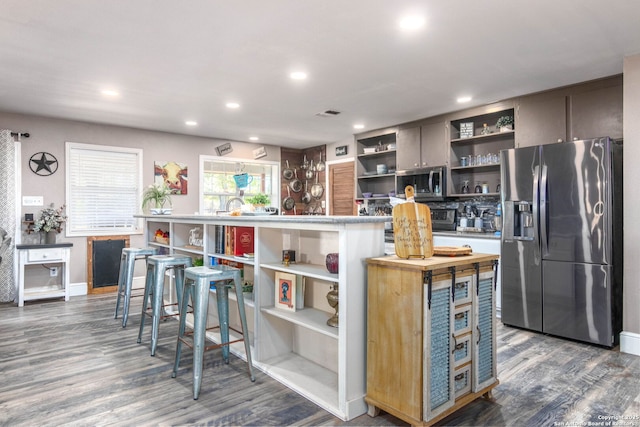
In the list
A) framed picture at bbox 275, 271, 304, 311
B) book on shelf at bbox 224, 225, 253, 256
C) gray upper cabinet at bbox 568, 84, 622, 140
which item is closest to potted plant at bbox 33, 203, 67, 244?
book on shelf at bbox 224, 225, 253, 256

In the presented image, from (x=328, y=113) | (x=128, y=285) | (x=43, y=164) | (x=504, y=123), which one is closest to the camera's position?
(x=128, y=285)

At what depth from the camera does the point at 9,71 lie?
3580 mm

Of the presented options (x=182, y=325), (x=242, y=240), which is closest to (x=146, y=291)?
(x=182, y=325)

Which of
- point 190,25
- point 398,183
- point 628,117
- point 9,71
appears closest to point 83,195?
point 9,71

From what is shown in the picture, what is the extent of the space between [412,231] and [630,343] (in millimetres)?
2512

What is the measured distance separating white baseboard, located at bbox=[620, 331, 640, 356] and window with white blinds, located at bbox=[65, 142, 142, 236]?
240 inches

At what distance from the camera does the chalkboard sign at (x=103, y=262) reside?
18.6ft

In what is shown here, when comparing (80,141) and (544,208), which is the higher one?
(80,141)

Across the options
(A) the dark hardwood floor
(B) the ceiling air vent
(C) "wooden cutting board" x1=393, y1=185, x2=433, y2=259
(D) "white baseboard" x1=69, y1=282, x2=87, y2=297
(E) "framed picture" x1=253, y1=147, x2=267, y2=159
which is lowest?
(A) the dark hardwood floor

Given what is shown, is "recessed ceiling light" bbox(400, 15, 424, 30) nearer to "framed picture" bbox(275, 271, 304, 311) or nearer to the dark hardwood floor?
"framed picture" bbox(275, 271, 304, 311)

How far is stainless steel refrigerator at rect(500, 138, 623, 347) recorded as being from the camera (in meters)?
3.31

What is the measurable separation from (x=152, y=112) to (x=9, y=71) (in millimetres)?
1634

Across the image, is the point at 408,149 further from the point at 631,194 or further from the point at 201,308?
the point at 201,308

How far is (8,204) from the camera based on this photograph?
198 inches
